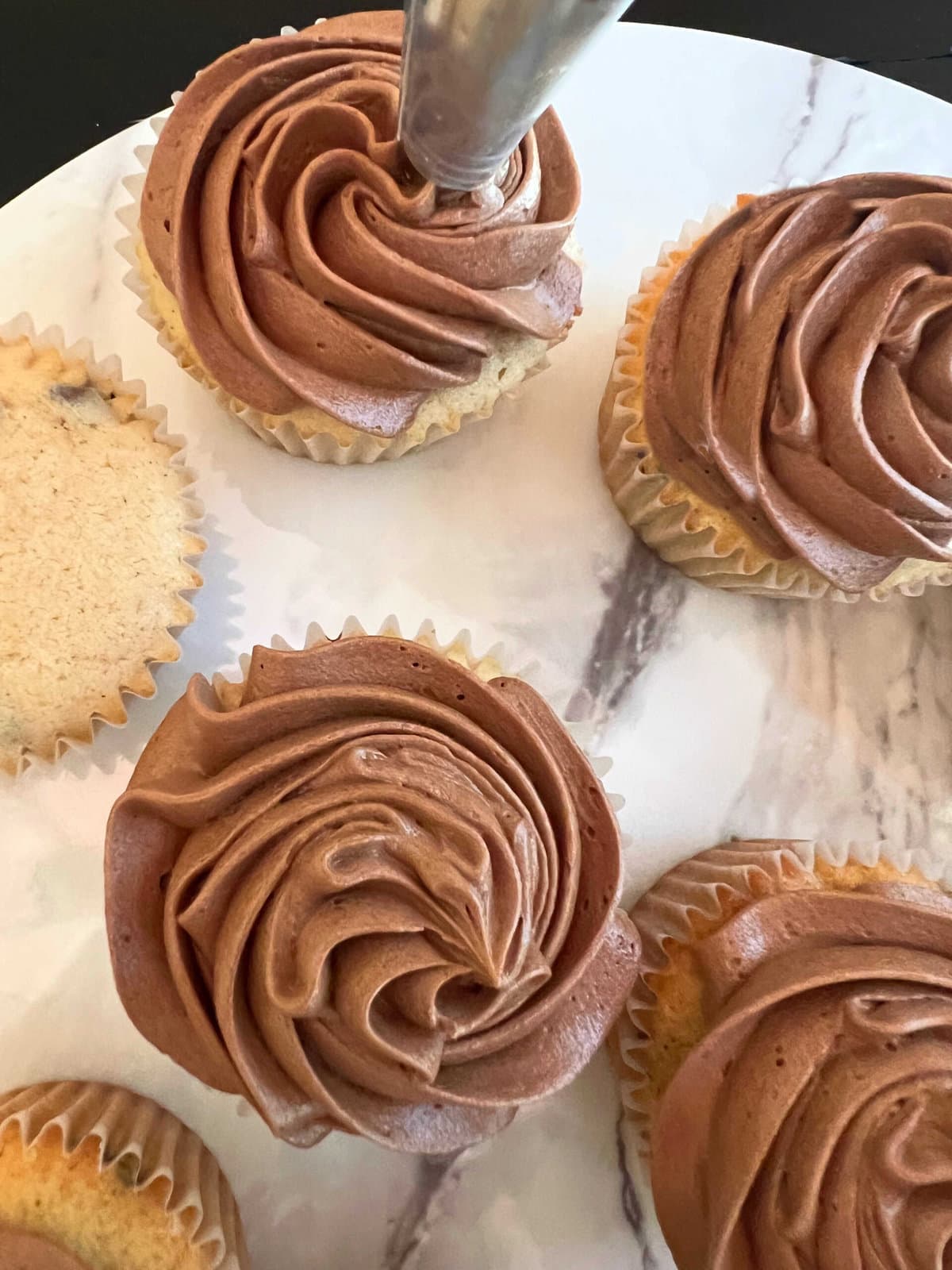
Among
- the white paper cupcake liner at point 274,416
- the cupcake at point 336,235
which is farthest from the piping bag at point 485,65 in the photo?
the white paper cupcake liner at point 274,416

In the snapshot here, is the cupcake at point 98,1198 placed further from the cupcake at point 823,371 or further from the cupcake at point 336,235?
the cupcake at point 823,371

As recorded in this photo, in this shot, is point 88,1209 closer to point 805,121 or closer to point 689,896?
point 689,896

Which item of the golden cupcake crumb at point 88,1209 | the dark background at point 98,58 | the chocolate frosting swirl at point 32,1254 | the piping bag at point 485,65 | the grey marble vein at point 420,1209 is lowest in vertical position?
the chocolate frosting swirl at point 32,1254

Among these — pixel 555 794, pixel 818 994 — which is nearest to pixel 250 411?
pixel 555 794

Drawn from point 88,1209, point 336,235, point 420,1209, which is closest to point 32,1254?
point 88,1209

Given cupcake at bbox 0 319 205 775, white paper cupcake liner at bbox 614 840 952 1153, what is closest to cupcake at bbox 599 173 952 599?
white paper cupcake liner at bbox 614 840 952 1153

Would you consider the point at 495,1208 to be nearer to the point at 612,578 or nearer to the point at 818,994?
the point at 818,994
